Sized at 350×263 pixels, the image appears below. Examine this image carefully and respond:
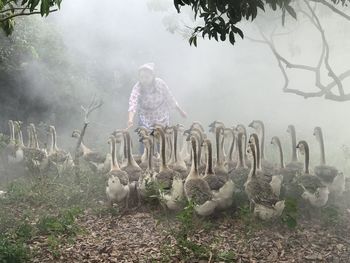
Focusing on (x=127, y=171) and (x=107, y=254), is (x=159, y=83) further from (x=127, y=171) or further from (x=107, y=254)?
(x=107, y=254)

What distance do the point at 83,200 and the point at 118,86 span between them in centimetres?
831

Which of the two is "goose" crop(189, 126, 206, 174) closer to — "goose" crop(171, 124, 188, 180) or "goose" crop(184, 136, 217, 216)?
"goose" crop(171, 124, 188, 180)

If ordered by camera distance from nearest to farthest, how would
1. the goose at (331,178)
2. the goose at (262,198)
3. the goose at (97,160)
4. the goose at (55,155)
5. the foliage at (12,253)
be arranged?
the foliage at (12,253) < the goose at (262,198) < the goose at (331,178) < the goose at (97,160) < the goose at (55,155)

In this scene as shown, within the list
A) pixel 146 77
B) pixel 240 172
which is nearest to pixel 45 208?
pixel 240 172

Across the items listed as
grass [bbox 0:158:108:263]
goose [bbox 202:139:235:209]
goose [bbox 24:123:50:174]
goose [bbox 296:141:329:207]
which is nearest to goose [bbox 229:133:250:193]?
goose [bbox 202:139:235:209]

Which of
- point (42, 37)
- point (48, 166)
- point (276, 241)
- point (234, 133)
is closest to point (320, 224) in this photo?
point (276, 241)

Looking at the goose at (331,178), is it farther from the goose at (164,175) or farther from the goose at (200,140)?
the goose at (164,175)

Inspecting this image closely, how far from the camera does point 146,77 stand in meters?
9.22

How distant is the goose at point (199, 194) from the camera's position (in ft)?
18.4

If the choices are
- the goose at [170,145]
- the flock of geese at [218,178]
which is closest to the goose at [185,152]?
the flock of geese at [218,178]

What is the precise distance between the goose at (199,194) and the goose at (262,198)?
453 mm

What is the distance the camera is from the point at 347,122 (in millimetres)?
14195

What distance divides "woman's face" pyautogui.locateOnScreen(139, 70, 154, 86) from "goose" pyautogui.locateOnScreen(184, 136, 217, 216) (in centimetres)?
367

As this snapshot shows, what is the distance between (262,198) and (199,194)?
2.35ft
